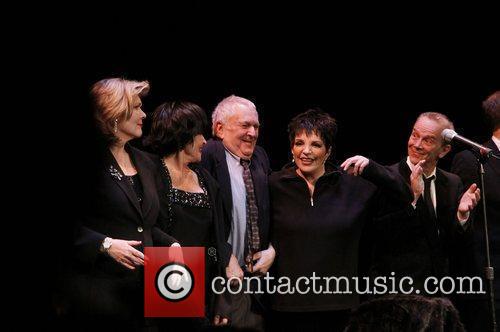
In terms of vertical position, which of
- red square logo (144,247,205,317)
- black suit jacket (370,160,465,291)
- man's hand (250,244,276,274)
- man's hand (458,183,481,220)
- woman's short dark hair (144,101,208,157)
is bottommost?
red square logo (144,247,205,317)

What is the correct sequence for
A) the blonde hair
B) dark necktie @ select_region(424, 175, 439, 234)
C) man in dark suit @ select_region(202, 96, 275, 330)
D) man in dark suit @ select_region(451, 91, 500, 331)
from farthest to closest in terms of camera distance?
man in dark suit @ select_region(451, 91, 500, 331) → dark necktie @ select_region(424, 175, 439, 234) → man in dark suit @ select_region(202, 96, 275, 330) → the blonde hair

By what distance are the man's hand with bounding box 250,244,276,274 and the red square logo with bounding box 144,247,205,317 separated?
0.36 m

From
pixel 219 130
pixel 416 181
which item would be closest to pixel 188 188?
pixel 219 130

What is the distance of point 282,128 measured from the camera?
18.9 feet

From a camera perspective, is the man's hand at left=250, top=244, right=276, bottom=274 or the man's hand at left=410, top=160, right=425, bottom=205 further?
the man's hand at left=410, top=160, right=425, bottom=205

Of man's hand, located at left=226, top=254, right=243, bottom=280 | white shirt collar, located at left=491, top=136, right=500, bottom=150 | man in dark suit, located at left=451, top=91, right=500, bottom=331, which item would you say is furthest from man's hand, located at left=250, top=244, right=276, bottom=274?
white shirt collar, located at left=491, top=136, right=500, bottom=150

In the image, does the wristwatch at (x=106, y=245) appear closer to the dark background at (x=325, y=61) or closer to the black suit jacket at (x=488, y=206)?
the dark background at (x=325, y=61)

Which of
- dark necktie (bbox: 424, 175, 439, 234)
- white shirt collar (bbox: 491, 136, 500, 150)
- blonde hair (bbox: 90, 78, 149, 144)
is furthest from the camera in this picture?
white shirt collar (bbox: 491, 136, 500, 150)

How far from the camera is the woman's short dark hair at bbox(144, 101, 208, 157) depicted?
4.39m

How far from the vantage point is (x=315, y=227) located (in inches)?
183

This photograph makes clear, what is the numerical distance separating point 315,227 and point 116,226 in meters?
1.17

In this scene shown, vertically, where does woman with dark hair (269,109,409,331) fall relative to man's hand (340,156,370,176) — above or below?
below

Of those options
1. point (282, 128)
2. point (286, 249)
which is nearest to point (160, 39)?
point (282, 128)

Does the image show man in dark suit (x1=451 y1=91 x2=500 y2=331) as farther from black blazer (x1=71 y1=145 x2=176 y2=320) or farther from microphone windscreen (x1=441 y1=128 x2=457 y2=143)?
black blazer (x1=71 y1=145 x2=176 y2=320)
